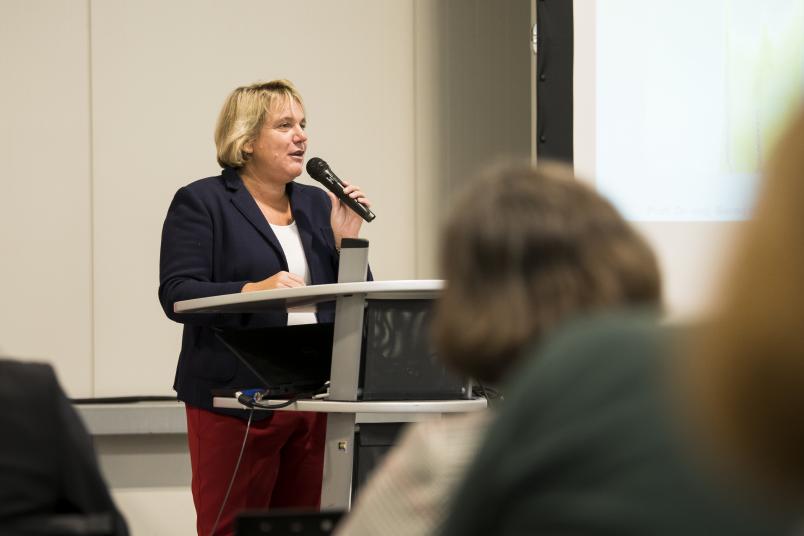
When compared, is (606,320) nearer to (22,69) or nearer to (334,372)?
(334,372)

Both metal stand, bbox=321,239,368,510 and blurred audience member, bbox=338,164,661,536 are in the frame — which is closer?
blurred audience member, bbox=338,164,661,536

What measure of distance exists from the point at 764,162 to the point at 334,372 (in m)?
1.52

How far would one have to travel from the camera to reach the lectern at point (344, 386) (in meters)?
1.87

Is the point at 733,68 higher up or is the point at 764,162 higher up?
the point at 733,68

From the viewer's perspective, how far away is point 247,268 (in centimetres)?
250

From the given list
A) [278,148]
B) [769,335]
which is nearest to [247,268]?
[278,148]

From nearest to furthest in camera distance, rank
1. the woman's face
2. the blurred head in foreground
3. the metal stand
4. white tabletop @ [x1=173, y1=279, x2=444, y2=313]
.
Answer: the blurred head in foreground, white tabletop @ [x1=173, y1=279, x2=444, y2=313], the metal stand, the woman's face

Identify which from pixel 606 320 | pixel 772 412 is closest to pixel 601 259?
pixel 606 320

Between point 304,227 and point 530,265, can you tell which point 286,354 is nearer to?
point 304,227

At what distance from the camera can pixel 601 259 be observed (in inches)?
30.0

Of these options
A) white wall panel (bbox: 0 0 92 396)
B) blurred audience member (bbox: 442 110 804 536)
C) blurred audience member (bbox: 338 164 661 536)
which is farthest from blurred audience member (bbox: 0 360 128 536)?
white wall panel (bbox: 0 0 92 396)

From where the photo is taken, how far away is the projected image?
2918 mm

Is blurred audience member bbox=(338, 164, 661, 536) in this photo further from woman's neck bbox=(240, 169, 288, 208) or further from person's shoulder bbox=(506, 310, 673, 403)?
→ woman's neck bbox=(240, 169, 288, 208)

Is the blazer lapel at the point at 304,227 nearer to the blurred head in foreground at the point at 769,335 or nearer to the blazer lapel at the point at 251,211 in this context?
the blazer lapel at the point at 251,211
